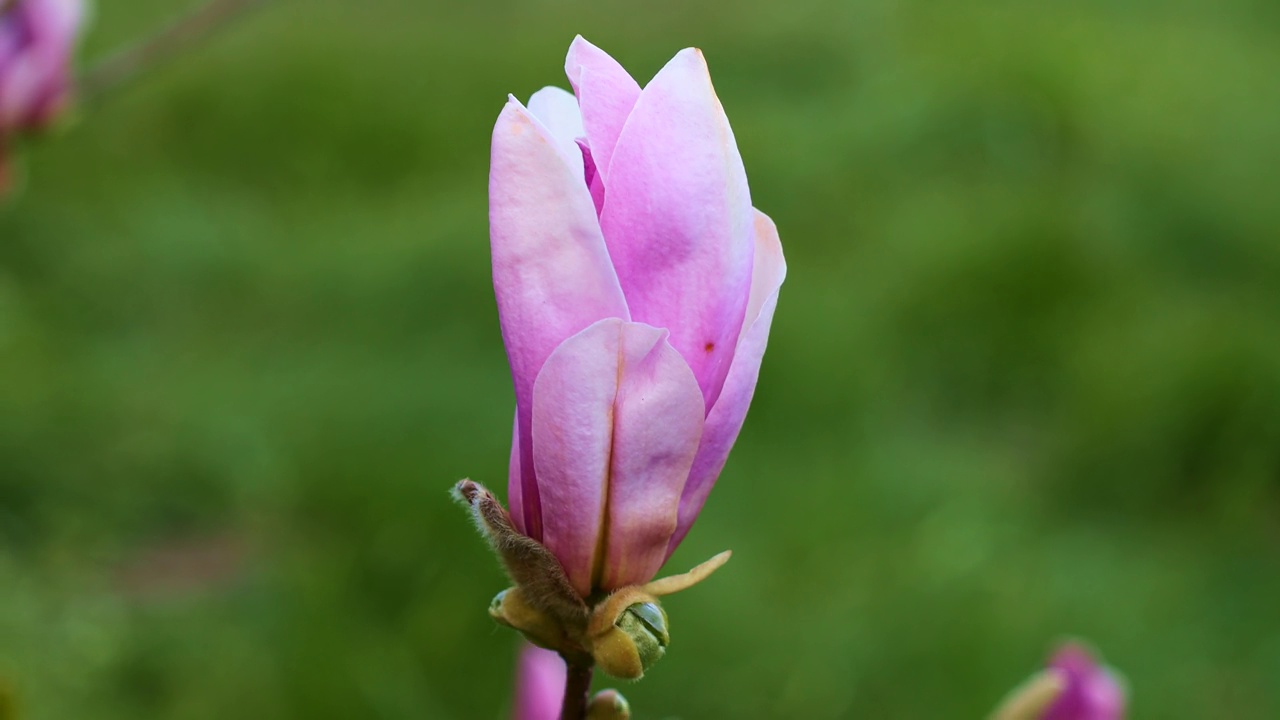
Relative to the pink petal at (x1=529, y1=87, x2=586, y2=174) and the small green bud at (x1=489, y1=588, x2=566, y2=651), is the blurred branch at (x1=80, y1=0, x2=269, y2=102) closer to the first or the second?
the pink petal at (x1=529, y1=87, x2=586, y2=174)

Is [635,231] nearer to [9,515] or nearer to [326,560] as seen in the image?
[326,560]

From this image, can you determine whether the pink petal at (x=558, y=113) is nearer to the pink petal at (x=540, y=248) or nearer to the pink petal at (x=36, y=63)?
the pink petal at (x=540, y=248)

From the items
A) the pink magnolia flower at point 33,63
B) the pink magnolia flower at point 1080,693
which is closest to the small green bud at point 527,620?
the pink magnolia flower at point 1080,693

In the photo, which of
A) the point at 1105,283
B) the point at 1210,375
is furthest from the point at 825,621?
the point at 1105,283

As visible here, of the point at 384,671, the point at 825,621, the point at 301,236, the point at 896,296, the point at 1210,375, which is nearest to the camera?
the point at 384,671

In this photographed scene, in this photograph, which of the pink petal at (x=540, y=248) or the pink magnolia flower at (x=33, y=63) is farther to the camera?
the pink magnolia flower at (x=33, y=63)

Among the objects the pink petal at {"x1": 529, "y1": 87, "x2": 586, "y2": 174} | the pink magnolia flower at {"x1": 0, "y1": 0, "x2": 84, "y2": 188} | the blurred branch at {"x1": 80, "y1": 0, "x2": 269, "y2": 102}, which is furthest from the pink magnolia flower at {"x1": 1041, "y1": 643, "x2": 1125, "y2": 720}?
the pink magnolia flower at {"x1": 0, "y1": 0, "x2": 84, "y2": 188}

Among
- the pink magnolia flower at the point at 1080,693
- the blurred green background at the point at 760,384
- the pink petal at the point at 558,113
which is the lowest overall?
the blurred green background at the point at 760,384
